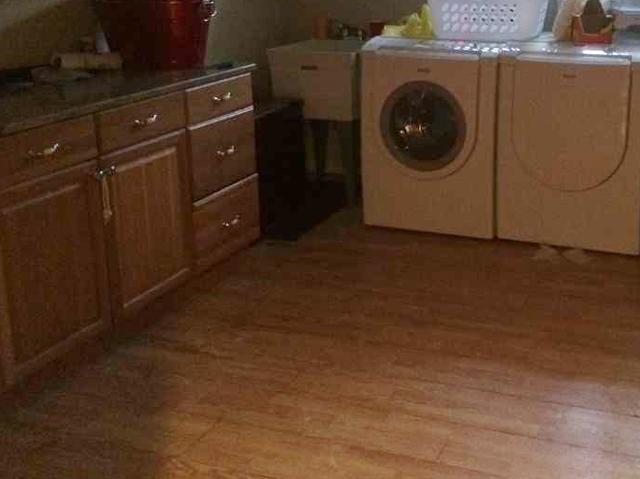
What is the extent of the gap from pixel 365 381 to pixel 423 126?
1495mm

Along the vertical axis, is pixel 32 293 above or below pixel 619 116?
below

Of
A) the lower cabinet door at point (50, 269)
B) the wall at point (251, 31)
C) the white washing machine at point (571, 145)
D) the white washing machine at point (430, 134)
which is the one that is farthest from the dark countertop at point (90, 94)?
the white washing machine at point (571, 145)

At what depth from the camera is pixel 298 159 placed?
422cm

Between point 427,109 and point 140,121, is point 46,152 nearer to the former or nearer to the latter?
point 140,121

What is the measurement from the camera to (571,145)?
3.55 meters

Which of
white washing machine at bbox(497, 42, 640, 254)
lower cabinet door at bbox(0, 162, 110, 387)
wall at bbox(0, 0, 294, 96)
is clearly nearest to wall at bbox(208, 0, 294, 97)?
wall at bbox(0, 0, 294, 96)

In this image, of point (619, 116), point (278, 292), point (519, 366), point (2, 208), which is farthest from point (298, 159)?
point (2, 208)

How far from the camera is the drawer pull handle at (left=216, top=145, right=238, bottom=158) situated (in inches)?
130

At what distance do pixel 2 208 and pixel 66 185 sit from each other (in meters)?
0.24

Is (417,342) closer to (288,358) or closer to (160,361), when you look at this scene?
(288,358)

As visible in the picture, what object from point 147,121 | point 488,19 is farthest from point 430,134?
point 147,121

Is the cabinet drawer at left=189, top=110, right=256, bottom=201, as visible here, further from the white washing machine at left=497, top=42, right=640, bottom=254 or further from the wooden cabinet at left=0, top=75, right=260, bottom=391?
the white washing machine at left=497, top=42, right=640, bottom=254

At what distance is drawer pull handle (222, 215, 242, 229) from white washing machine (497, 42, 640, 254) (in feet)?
3.52

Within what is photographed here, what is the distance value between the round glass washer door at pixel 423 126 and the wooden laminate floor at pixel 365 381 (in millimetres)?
450
